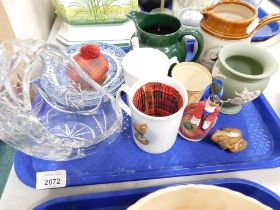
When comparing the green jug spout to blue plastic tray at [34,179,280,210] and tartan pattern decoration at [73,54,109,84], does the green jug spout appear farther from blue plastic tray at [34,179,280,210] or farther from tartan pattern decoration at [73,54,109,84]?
blue plastic tray at [34,179,280,210]

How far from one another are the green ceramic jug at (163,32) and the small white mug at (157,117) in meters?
0.08

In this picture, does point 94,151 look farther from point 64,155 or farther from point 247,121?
point 247,121

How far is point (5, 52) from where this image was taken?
13.7 inches

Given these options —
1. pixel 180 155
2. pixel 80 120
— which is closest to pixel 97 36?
pixel 80 120

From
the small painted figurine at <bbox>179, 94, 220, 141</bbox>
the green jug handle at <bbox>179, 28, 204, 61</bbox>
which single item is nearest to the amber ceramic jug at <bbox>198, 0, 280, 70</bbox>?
the green jug handle at <bbox>179, 28, 204, 61</bbox>

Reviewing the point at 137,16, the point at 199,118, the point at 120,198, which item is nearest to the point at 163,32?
the point at 137,16

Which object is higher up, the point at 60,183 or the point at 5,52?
the point at 5,52

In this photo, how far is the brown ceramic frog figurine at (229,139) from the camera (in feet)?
1.29

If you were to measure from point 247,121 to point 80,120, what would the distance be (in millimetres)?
284

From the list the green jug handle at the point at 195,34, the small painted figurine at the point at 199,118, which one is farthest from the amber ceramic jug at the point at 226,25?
the small painted figurine at the point at 199,118

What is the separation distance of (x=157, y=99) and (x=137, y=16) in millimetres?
152

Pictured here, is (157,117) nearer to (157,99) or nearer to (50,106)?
(157,99)

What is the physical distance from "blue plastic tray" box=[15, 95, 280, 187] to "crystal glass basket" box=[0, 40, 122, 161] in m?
0.02

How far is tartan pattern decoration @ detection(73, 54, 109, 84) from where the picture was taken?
46cm
